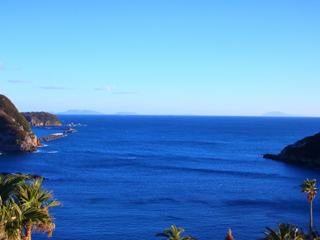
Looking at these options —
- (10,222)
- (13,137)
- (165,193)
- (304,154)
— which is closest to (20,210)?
(10,222)

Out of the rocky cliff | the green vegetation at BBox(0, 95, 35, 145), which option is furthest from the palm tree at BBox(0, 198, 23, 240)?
the green vegetation at BBox(0, 95, 35, 145)

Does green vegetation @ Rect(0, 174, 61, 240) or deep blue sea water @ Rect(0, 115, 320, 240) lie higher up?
green vegetation @ Rect(0, 174, 61, 240)

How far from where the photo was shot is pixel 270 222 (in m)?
45.5

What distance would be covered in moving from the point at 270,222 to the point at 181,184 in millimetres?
25491

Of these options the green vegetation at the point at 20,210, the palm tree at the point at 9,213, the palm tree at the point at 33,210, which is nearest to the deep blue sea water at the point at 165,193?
the palm tree at the point at 33,210

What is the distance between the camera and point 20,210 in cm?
1200

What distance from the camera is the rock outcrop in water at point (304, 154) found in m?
93.8

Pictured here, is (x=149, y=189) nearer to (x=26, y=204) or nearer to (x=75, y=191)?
(x=75, y=191)

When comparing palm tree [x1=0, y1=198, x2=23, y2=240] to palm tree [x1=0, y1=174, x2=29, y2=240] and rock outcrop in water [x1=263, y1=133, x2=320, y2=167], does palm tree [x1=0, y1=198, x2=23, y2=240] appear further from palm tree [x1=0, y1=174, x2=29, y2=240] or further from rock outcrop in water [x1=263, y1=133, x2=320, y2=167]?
rock outcrop in water [x1=263, y1=133, x2=320, y2=167]

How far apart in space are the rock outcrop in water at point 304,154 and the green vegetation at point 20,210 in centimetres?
9248

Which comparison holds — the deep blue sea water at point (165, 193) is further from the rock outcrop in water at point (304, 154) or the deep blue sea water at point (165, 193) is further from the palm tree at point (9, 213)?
the palm tree at point (9, 213)

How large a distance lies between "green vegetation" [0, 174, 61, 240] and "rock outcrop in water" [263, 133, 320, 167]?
92.5 meters

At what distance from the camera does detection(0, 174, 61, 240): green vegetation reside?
1152 cm

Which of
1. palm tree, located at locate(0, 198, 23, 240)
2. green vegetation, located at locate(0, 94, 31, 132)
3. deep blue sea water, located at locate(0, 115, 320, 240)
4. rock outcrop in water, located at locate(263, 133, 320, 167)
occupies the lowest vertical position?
deep blue sea water, located at locate(0, 115, 320, 240)
